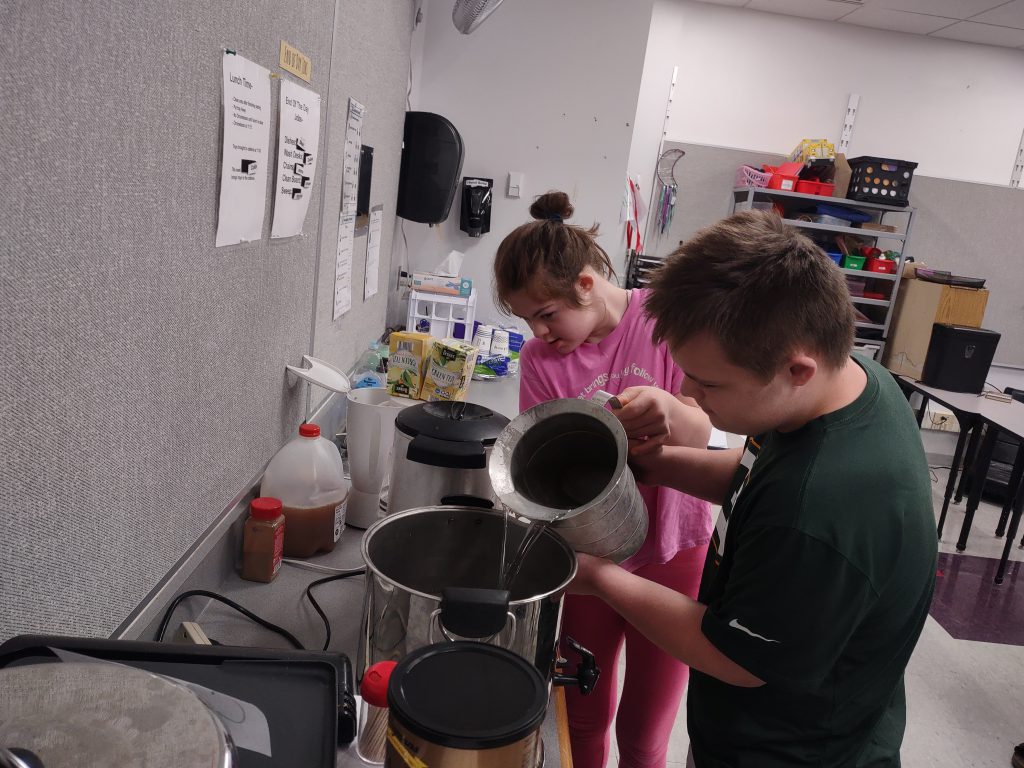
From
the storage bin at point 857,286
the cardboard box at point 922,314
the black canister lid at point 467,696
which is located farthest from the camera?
the storage bin at point 857,286

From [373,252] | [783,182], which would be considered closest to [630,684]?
[373,252]

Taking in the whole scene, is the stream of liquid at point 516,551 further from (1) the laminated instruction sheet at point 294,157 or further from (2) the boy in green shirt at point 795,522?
(1) the laminated instruction sheet at point 294,157

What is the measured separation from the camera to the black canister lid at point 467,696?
0.44m

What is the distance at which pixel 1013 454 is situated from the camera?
13.8 ft

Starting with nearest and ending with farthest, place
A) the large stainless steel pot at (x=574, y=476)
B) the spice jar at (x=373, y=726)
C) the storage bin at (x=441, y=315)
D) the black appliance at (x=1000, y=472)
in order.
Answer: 1. the spice jar at (x=373, y=726)
2. the large stainless steel pot at (x=574, y=476)
3. the storage bin at (x=441, y=315)
4. the black appliance at (x=1000, y=472)

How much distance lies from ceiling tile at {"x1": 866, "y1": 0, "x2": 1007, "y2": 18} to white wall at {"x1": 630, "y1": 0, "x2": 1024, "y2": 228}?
569mm

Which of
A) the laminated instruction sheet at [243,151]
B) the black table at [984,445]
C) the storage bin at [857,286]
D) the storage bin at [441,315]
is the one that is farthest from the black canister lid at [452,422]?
the storage bin at [857,286]

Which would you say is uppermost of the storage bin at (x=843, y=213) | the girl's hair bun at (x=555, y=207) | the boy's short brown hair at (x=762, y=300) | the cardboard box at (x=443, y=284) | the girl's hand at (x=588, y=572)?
the storage bin at (x=843, y=213)

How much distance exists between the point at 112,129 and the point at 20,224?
154 millimetres

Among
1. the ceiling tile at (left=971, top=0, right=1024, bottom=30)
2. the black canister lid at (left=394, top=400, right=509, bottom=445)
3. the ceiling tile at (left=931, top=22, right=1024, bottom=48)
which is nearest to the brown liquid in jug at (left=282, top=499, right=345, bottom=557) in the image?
the black canister lid at (left=394, top=400, right=509, bottom=445)

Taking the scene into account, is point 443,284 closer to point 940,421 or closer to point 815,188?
point 815,188

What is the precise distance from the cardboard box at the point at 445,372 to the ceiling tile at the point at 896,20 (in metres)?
4.41

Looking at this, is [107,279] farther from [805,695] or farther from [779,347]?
[805,695]

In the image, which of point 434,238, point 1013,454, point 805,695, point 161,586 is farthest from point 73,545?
point 1013,454
